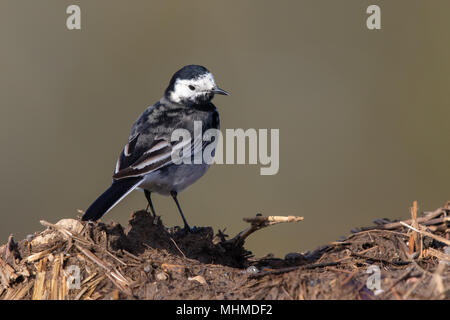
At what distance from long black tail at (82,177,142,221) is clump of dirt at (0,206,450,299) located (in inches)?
9.9

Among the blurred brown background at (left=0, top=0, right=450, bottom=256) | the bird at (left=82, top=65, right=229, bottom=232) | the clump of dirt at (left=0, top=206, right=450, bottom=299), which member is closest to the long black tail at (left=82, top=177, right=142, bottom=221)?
the bird at (left=82, top=65, right=229, bottom=232)

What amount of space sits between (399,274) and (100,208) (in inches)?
91.6

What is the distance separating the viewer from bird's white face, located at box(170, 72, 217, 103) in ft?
21.8

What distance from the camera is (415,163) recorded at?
10758 mm

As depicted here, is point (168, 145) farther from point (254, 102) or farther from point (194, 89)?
point (254, 102)

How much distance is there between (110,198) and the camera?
15.9 feet

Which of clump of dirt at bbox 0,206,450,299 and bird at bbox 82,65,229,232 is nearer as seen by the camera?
clump of dirt at bbox 0,206,450,299

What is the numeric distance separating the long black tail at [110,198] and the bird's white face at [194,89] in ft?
5.42

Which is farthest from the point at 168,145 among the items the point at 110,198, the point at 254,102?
the point at 254,102

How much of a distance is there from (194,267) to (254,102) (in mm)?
7994

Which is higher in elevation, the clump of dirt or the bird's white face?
the bird's white face

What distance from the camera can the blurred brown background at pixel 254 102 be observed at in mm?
10375

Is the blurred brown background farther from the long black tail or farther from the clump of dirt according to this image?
the clump of dirt
